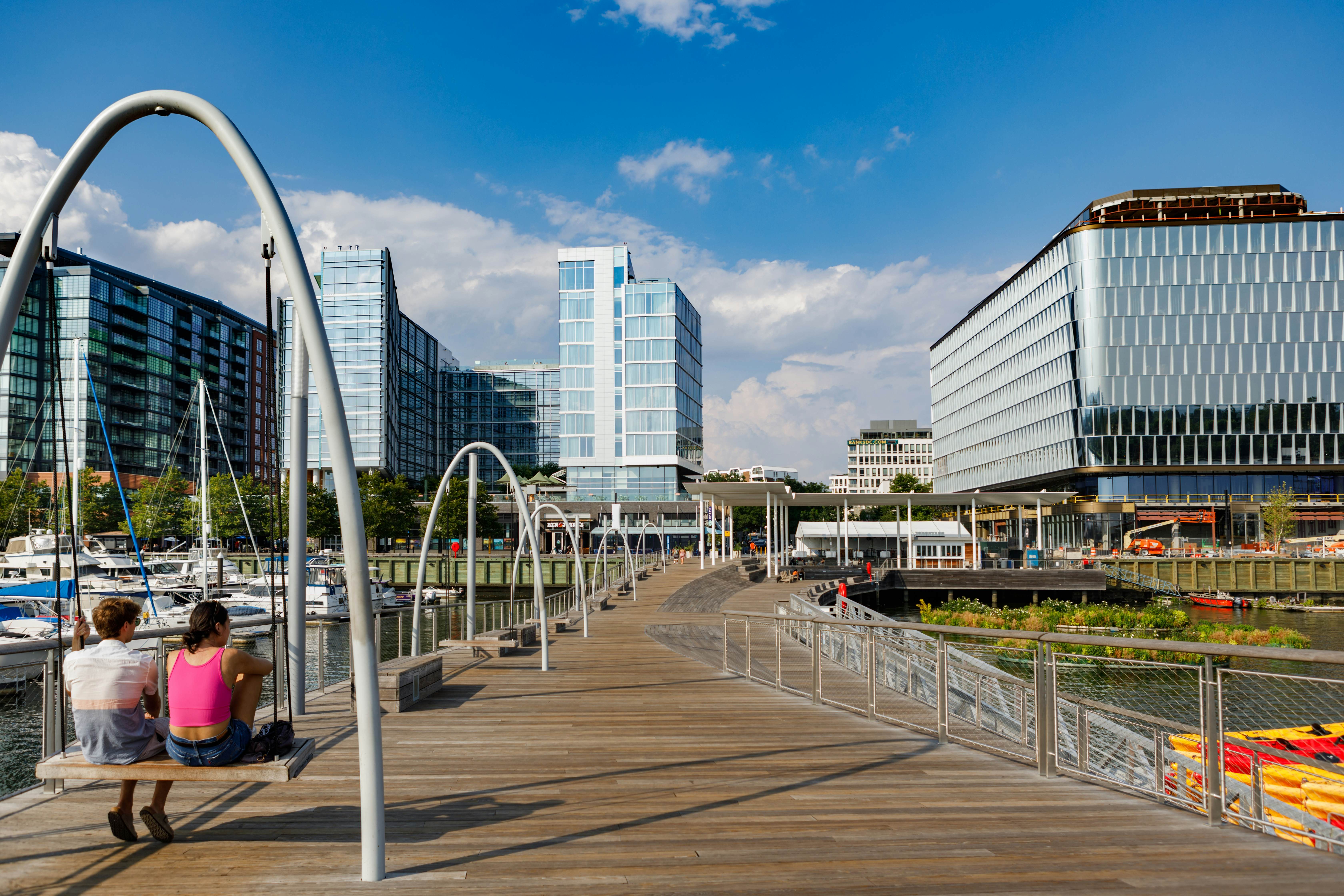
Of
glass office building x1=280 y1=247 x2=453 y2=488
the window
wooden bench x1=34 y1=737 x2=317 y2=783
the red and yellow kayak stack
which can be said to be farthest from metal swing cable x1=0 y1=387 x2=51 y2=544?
the window

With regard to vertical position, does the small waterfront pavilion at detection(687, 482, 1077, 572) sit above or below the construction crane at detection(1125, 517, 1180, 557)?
above

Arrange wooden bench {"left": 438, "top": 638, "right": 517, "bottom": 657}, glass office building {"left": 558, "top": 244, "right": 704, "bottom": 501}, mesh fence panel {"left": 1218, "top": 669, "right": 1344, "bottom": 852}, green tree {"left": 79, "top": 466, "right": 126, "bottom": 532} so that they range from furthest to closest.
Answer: glass office building {"left": 558, "top": 244, "right": 704, "bottom": 501}, green tree {"left": 79, "top": 466, "right": 126, "bottom": 532}, wooden bench {"left": 438, "top": 638, "right": 517, "bottom": 657}, mesh fence panel {"left": 1218, "top": 669, "right": 1344, "bottom": 852}

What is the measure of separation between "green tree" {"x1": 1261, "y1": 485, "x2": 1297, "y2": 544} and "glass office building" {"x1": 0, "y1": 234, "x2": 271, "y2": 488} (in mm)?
74267

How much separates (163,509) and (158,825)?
64307 mm

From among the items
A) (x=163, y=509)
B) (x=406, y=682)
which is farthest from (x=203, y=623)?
(x=163, y=509)

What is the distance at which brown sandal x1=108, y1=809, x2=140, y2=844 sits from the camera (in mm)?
4605

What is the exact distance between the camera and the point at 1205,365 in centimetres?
6619

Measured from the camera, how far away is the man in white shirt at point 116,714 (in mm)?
4656

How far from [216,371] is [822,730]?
105248mm

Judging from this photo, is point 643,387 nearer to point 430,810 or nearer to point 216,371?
point 216,371

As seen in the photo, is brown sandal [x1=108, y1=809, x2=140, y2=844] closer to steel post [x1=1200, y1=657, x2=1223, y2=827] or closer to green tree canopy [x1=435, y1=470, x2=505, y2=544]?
steel post [x1=1200, y1=657, x2=1223, y2=827]

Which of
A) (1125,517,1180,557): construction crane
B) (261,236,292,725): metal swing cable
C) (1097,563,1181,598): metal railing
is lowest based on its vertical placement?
(1097,563,1181,598): metal railing

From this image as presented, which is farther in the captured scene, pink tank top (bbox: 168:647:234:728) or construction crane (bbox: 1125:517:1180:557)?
construction crane (bbox: 1125:517:1180:557)

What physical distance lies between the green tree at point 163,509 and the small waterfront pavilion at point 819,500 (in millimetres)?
36052
